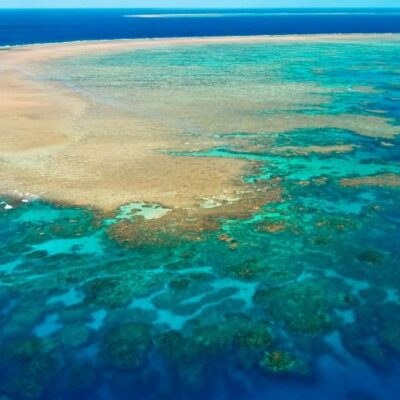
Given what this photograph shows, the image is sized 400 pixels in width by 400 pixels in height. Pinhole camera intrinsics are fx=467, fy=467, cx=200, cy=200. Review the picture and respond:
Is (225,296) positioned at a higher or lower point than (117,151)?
higher

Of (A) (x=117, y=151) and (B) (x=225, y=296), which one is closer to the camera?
(B) (x=225, y=296)

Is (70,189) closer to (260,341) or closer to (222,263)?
(222,263)

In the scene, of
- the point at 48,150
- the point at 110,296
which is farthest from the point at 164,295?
the point at 48,150

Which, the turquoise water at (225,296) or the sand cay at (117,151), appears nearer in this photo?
the turquoise water at (225,296)

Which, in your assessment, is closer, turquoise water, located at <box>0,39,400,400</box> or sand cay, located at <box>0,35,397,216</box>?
turquoise water, located at <box>0,39,400,400</box>
